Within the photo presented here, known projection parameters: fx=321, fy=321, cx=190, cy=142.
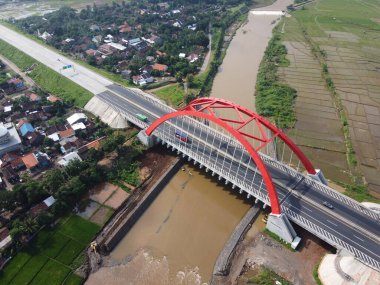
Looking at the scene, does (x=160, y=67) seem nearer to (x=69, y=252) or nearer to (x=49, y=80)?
(x=49, y=80)

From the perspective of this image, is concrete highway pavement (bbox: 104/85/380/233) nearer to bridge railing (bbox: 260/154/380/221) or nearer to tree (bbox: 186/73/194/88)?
bridge railing (bbox: 260/154/380/221)

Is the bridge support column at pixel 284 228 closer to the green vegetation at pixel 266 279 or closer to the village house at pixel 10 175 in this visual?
the green vegetation at pixel 266 279

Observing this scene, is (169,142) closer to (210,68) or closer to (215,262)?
(215,262)

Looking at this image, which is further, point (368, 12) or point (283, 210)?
point (368, 12)

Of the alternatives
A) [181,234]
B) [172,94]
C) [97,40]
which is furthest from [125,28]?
[181,234]

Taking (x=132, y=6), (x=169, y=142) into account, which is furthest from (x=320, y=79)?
(x=132, y=6)

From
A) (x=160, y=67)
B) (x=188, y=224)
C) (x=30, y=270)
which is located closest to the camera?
(x=30, y=270)
